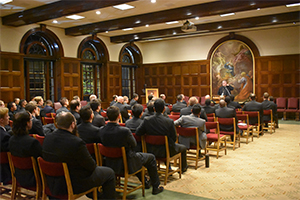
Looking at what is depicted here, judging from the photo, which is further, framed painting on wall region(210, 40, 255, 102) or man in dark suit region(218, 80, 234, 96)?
framed painting on wall region(210, 40, 255, 102)

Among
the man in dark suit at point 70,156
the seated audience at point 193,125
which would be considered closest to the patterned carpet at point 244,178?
the seated audience at point 193,125

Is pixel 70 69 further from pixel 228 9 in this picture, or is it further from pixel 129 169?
pixel 129 169

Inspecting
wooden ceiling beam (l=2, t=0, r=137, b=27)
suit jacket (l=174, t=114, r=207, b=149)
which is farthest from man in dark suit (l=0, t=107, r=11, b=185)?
wooden ceiling beam (l=2, t=0, r=137, b=27)

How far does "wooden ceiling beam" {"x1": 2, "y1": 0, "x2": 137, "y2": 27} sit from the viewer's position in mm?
7691

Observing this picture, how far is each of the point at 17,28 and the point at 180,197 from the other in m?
9.83

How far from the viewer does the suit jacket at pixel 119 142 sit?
3672mm

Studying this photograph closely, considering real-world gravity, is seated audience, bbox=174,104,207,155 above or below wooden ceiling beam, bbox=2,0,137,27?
below

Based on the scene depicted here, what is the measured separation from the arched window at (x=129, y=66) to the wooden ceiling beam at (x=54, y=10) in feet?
23.2

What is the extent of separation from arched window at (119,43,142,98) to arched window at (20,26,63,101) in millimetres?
4627

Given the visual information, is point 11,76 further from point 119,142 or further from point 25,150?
point 119,142

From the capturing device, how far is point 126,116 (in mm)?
7848

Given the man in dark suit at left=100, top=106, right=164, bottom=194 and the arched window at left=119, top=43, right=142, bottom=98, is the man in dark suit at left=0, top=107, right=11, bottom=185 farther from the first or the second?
the arched window at left=119, top=43, right=142, bottom=98

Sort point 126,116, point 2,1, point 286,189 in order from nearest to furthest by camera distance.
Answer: point 286,189
point 126,116
point 2,1

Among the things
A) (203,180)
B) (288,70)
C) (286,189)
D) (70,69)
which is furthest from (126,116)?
(288,70)
